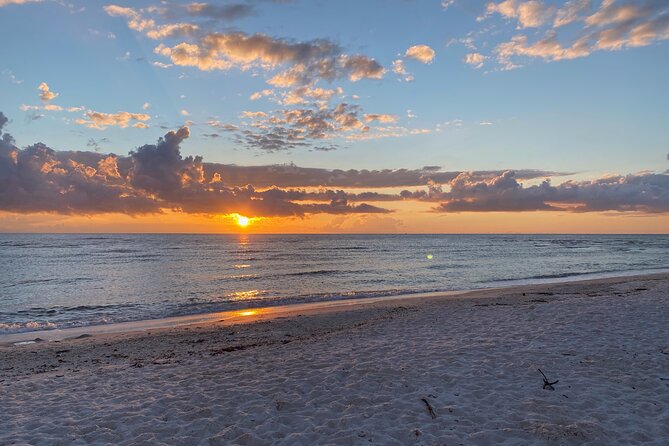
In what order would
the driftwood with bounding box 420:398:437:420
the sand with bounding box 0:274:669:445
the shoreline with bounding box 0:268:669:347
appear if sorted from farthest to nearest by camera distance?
the shoreline with bounding box 0:268:669:347
the driftwood with bounding box 420:398:437:420
the sand with bounding box 0:274:669:445

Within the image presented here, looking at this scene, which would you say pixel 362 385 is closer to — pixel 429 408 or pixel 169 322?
pixel 429 408

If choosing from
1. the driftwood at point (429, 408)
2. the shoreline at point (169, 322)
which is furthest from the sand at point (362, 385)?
the shoreline at point (169, 322)

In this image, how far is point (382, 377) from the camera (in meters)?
9.35

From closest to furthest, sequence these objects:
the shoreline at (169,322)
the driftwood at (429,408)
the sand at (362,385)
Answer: the sand at (362,385) → the driftwood at (429,408) → the shoreline at (169,322)

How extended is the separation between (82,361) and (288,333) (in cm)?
660

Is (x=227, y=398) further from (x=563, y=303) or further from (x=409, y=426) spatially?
(x=563, y=303)

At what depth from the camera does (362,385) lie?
8.92 metres

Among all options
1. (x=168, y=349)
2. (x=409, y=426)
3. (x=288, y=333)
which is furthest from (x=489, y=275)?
(x=409, y=426)

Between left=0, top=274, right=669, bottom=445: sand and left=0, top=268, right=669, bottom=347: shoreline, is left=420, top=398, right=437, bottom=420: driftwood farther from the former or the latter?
left=0, top=268, right=669, bottom=347: shoreline

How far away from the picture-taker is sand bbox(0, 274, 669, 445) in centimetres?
693

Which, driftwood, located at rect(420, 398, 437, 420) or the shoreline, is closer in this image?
driftwood, located at rect(420, 398, 437, 420)

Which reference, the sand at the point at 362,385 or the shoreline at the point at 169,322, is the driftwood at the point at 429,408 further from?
the shoreline at the point at 169,322

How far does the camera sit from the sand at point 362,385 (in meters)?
6.93

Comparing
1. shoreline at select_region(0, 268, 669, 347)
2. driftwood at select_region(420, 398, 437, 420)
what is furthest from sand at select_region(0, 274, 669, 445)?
shoreline at select_region(0, 268, 669, 347)
